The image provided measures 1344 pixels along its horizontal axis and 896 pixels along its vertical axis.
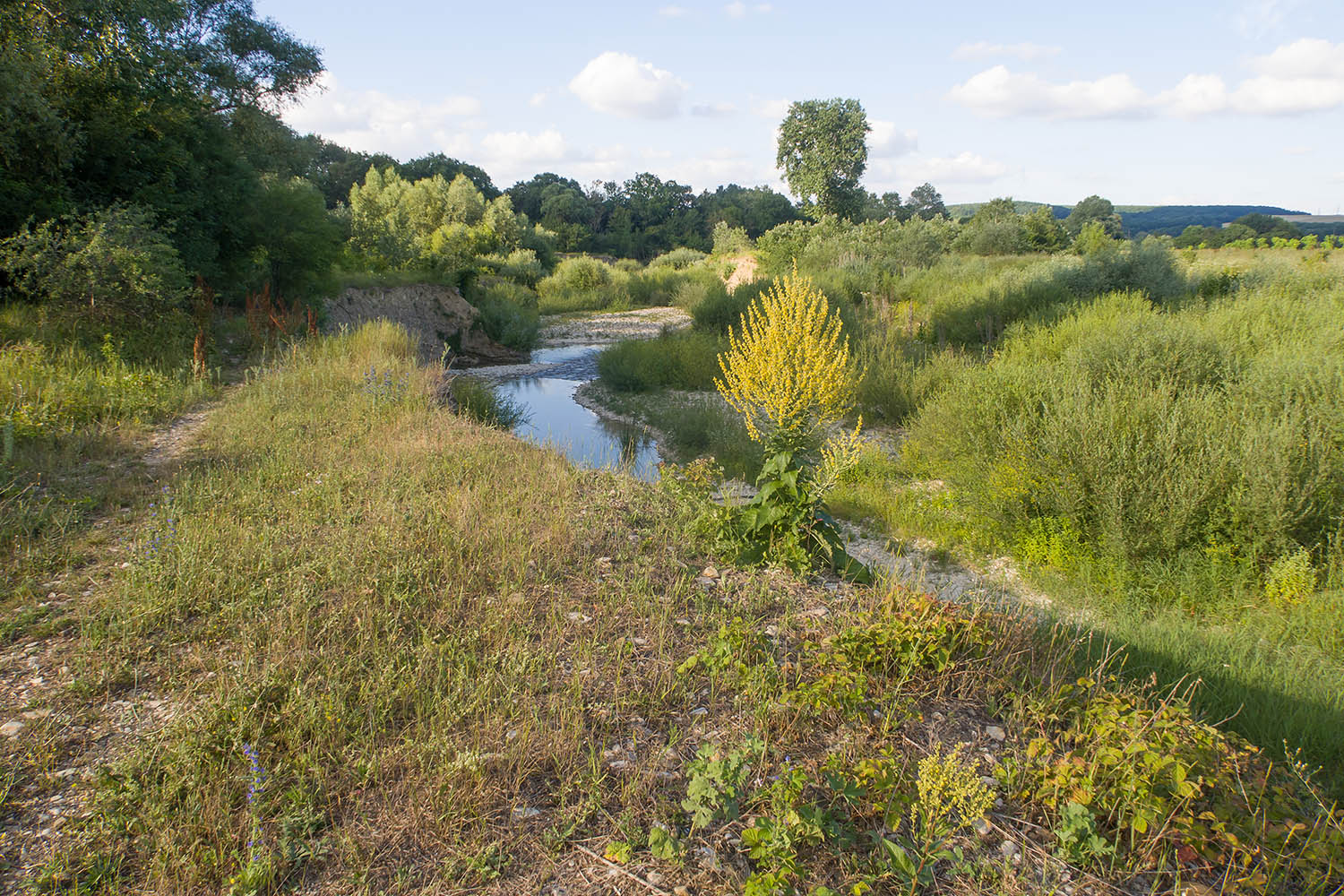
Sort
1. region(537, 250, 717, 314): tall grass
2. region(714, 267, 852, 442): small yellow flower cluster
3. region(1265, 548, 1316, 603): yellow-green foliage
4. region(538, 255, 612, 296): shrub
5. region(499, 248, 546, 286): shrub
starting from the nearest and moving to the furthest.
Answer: region(714, 267, 852, 442): small yellow flower cluster, region(1265, 548, 1316, 603): yellow-green foliage, region(537, 250, 717, 314): tall grass, region(499, 248, 546, 286): shrub, region(538, 255, 612, 296): shrub

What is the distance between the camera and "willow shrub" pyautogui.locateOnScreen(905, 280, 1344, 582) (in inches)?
232

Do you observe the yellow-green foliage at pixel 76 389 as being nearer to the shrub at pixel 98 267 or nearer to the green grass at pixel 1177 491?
the shrub at pixel 98 267

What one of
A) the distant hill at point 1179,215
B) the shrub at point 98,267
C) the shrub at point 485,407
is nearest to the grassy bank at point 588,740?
the shrub at point 98,267

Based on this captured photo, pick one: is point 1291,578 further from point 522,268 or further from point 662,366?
point 522,268

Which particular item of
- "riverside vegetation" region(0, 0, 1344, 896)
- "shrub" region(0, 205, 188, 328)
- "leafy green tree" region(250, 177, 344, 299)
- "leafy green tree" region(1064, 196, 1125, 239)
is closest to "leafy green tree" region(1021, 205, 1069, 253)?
"leafy green tree" region(1064, 196, 1125, 239)

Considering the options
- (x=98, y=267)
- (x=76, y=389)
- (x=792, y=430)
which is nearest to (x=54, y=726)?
(x=792, y=430)

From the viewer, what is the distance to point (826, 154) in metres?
43.0

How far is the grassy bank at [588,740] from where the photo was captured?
2.40 metres

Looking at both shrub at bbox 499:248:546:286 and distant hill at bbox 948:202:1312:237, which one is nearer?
shrub at bbox 499:248:546:286

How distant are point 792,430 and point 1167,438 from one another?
3.93 metres

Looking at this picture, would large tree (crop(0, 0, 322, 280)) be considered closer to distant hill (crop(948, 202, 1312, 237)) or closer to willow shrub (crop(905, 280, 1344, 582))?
willow shrub (crop(905, 280, 1344, 582))

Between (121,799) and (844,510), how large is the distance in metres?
7.10

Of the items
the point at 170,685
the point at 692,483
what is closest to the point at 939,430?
the point at 692,483

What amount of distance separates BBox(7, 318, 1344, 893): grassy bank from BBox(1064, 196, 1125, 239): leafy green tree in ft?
145
